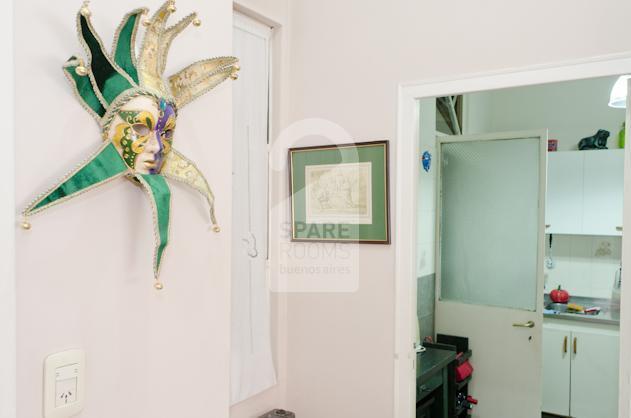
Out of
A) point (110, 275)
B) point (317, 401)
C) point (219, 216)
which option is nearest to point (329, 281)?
point (317, 401)

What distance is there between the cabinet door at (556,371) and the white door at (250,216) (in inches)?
96.8

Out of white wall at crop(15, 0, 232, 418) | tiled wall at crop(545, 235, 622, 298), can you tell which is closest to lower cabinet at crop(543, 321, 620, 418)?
tiled wall at crop(545, 235, 622, 298)

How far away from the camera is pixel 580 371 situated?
3.61 m

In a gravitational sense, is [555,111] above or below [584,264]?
above

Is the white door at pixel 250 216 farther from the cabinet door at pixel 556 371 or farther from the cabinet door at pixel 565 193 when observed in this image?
the cabinet door at pixel 565 193

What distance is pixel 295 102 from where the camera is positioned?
94.7 inches

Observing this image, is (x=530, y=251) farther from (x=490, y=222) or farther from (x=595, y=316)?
(x=595, y=316)

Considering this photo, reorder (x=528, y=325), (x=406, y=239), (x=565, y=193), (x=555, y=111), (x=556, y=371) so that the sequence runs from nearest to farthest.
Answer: (x=406, y=239) → (x=528, y=325) → (x=556, y=371) → (x=565, y=193) → (x=555, y=111)

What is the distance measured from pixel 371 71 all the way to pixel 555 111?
2829 mm

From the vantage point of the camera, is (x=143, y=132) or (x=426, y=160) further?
(x=426, y=160)

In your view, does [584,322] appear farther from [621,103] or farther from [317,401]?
[317,401]

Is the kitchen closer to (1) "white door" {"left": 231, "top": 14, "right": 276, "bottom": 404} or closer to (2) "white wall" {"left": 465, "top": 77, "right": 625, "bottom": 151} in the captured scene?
(2) "white wall" {"left": 465, "top": 77, "right": 625, "bottom": 151}

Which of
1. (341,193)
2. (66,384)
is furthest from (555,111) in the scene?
(66,384)

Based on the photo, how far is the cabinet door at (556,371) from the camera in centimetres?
364
